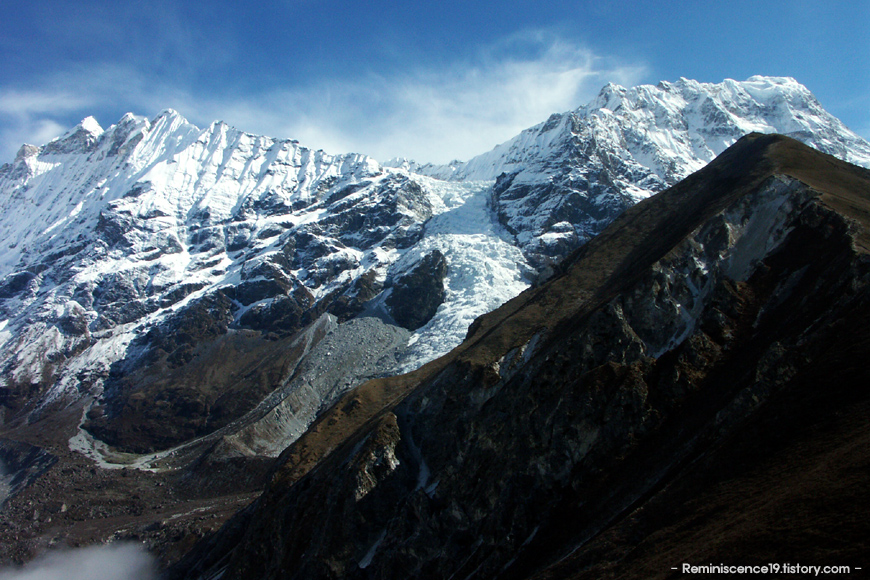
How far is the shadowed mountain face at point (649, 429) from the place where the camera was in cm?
2642

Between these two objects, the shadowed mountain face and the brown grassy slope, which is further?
the brown grassy slope

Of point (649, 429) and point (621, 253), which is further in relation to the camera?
point (621, 253)

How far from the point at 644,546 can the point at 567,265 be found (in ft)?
252

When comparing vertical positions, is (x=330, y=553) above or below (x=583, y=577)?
below

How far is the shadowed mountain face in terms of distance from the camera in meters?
26.4

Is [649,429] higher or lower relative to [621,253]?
lower

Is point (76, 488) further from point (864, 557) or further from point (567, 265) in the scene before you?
point (864, 557)

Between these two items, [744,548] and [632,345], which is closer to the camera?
[744,548]

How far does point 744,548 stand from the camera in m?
21.6

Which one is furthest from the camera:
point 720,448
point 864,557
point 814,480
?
point 720,448

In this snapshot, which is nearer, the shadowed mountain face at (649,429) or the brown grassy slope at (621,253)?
the shadowed mountain face at (649,429)

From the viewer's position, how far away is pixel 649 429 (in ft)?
146

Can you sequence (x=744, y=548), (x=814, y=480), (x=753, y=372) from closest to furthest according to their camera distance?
(x=744, y=548) < (x=814, y=480) < (x=753, y=372)

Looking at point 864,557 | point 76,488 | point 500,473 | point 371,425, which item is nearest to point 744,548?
point 864,557
